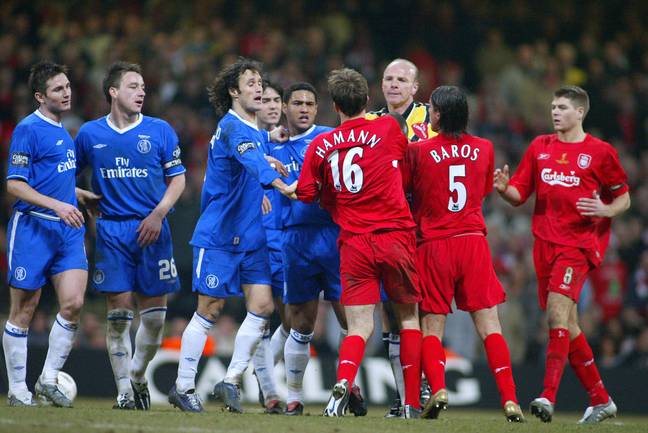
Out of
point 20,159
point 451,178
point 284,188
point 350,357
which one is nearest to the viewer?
point 350,357

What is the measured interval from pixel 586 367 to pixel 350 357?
238cm

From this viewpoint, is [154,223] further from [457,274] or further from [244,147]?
[457,274]

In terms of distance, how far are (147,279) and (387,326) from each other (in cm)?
209

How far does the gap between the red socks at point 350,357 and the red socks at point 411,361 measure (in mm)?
387

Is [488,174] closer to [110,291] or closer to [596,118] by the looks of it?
[110,291]

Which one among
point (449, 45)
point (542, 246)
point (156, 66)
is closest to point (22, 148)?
point (542, 246)

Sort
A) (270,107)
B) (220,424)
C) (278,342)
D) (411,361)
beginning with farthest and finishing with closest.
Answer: (278,342) < (270,107) < (411,361) < (220,424)

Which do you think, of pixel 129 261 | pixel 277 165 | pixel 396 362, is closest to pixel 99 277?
pixel 129 261

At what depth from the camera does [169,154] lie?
32.3 feet

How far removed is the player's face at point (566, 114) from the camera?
9.95 meters

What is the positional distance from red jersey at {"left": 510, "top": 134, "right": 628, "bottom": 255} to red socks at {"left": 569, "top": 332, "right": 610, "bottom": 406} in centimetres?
77

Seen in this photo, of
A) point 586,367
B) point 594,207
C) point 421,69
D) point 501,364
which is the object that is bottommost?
point 586,367

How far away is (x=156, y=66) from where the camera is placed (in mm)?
17922

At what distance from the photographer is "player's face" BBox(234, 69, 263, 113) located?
9.52 m
